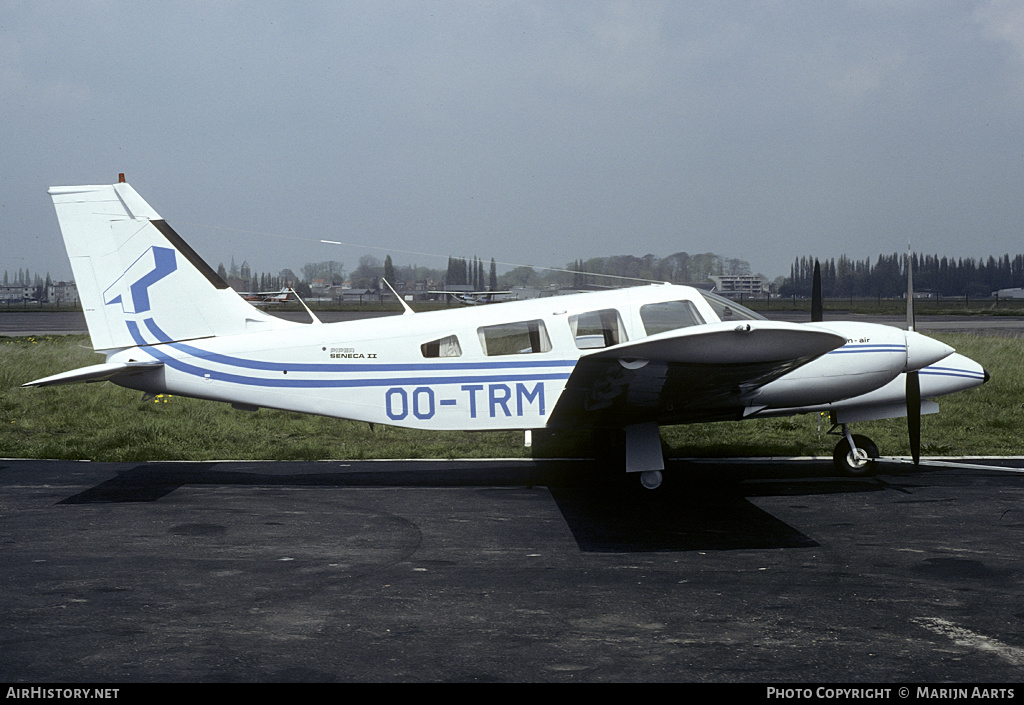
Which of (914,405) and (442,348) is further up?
(442,348)

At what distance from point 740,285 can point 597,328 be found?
454 cm

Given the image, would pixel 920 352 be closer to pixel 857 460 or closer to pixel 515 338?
pixel 857 460

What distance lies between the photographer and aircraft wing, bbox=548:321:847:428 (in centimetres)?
780

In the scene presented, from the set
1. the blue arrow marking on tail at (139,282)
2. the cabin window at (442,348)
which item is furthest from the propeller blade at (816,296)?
the blue arrow marking on tail at (139,282)

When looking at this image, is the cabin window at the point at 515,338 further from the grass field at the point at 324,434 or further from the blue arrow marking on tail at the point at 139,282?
the blue arrow marking on tail at the point at 139,282

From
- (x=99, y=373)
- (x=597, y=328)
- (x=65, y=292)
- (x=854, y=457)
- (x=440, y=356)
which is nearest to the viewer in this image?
(x=99, y=373)

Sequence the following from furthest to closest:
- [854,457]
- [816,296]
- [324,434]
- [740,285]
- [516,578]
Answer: [324,434]
[740,285]
[816,296]
[854,457]
[516,578]

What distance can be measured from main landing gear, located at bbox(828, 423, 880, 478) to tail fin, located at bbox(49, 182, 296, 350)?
23.0 ft

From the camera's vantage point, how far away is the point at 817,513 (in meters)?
9.12

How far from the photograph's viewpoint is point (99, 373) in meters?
9.93

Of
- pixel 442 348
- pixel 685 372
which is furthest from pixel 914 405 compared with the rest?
pixel 442 348

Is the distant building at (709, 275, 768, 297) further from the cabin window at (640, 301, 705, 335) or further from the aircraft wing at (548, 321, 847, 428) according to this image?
the aircraft wing at (548, 321, 847, 428)

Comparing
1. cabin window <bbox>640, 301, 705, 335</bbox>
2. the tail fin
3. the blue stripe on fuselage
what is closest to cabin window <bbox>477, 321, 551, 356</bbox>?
the blue stripe on fuselage

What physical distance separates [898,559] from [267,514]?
6.08 meters
